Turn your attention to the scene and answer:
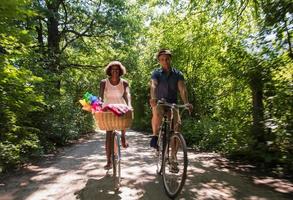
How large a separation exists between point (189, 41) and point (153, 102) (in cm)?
1010

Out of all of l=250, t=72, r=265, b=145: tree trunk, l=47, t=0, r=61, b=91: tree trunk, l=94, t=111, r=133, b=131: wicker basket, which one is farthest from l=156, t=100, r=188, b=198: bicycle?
l=47, t=0, r=61, b=91: tree trunk

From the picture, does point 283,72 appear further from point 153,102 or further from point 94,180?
point 94,180

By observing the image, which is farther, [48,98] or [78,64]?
[78,64]

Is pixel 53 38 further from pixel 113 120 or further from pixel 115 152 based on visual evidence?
pixel 113 120

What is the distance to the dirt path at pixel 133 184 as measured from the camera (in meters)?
5.84

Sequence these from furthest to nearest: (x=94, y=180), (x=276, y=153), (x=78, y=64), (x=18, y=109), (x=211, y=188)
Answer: (x=78, y=64) < (x=18, y=109) < (x=276, y=153) < (x=94, y=180) < (x=211, y=188)

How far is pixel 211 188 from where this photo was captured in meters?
6.27

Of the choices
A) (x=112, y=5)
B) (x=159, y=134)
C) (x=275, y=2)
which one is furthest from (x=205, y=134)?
(x=112, y=5)

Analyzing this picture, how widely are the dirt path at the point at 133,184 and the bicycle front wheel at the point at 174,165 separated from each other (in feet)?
0.72

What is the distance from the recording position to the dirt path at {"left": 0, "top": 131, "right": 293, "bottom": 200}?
5.84 m

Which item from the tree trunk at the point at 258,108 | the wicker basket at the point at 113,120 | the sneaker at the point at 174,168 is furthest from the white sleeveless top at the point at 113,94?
the tree trunk at the point at 258,108

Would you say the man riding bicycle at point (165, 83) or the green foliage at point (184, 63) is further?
the green foliage at point (184, 63)

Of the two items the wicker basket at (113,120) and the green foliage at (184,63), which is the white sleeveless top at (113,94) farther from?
the green foliage at (184,63)

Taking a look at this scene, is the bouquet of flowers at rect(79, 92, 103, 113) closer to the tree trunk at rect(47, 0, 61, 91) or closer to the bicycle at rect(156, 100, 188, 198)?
the bicycle at rect(156, 100, 188, 198)
